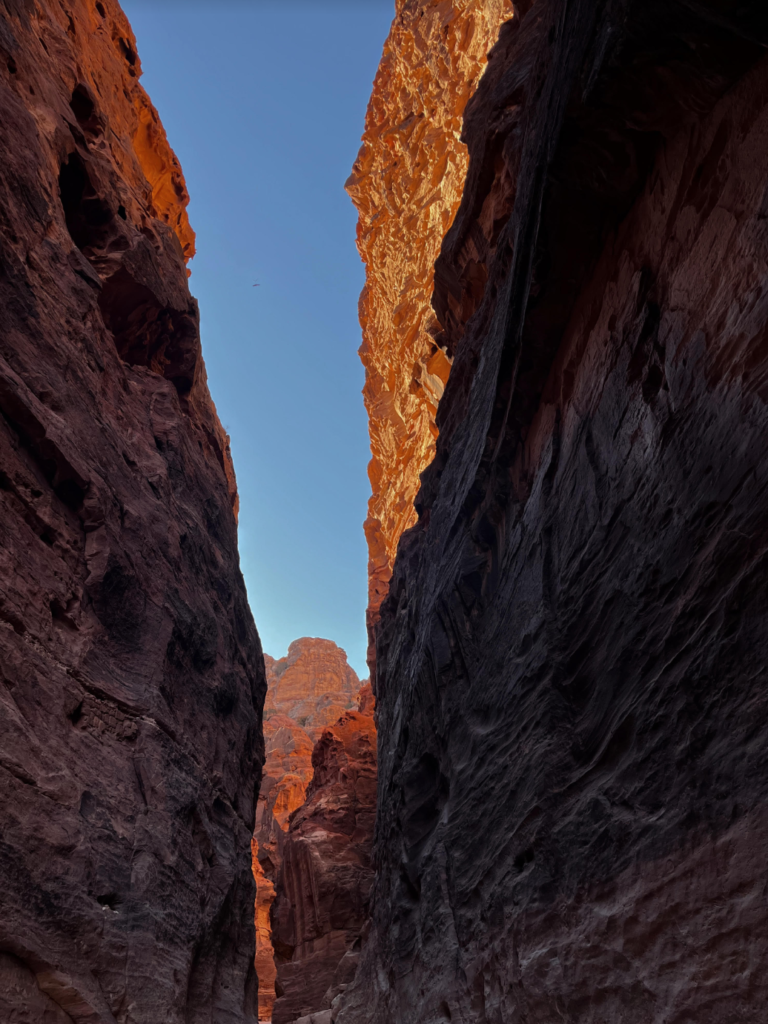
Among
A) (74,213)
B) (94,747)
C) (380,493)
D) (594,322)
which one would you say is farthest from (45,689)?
(380,493)

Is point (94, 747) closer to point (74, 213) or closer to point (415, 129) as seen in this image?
point (74, 213)

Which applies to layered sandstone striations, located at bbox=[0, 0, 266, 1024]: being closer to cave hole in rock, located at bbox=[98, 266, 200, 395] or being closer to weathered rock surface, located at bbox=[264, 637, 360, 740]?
cave hole in rock, located at bbox=[98, 266, 200, 395]

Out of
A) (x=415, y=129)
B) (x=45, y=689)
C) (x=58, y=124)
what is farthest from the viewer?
(x=415, y=129)

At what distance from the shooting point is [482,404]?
550 inches

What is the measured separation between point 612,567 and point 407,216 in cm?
3136

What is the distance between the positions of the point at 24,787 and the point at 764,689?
8517mm

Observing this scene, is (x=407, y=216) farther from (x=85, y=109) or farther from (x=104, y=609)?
(x=104, y=609)

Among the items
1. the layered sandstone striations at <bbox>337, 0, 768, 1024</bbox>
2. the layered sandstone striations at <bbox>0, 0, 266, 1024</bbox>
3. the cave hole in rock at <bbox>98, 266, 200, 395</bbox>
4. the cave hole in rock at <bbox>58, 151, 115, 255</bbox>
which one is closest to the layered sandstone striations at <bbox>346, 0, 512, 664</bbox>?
the cave hole in rock at <bbox>98, 266, 200, 395</bbox>

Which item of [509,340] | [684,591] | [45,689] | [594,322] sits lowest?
[684,591]

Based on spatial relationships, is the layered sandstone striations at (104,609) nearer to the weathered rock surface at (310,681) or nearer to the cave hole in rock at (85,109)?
the cave hole in rock at (85,109)

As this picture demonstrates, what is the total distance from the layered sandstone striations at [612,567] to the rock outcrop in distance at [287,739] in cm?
2289

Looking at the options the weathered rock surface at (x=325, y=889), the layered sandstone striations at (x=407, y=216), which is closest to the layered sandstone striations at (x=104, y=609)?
the weathered rock surface at (x=325, y=889)

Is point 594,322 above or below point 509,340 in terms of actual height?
below

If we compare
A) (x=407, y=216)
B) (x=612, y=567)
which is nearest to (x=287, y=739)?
(x=407, y=216)
